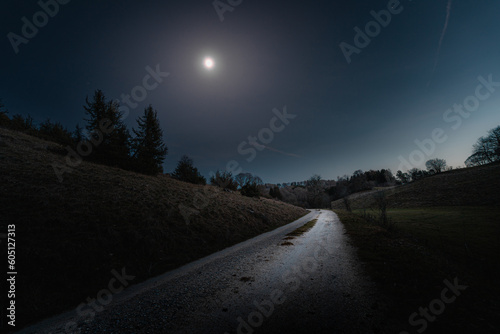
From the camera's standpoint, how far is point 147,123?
28547 millimetres

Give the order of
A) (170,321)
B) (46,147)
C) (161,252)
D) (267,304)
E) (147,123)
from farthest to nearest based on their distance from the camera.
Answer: (147,123) < (46,147) < (161,252) < (267,304) < (170,321)

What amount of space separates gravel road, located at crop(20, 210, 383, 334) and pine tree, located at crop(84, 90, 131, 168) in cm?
2430

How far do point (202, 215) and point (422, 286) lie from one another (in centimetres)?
1531

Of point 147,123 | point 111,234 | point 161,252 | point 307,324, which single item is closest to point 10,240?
point 111,234

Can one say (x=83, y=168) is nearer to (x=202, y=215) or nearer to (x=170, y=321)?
(x=202, y=215)

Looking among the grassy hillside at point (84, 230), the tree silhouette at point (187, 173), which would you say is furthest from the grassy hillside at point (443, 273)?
the tree silhouette at point (187, 173)

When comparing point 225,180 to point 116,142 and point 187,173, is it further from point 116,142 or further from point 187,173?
point 116,142

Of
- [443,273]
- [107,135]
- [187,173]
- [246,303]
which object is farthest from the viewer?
[187,173]

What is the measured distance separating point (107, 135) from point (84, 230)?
22.1 meters

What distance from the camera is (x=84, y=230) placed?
875 centimetres

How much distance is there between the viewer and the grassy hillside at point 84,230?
19.9ft

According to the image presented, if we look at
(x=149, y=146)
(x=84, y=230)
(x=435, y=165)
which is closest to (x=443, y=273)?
(x=84, y=230)

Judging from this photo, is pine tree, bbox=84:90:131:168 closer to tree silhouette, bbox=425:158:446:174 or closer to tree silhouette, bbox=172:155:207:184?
tree silhouette, bbox=172:155:207:184

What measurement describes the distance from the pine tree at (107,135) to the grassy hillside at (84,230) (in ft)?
Answer: 23.9
